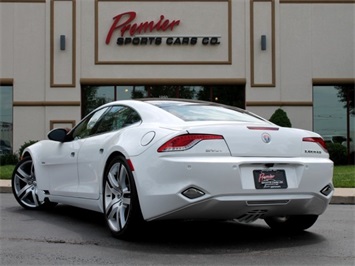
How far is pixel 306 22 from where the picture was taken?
67.3ft

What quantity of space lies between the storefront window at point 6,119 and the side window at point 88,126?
1458cm

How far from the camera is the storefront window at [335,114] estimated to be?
68.6 feet

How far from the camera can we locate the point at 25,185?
780 cm

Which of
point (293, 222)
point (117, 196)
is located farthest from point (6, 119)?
point (293, 222)

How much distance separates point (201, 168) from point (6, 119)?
1742 centimetres

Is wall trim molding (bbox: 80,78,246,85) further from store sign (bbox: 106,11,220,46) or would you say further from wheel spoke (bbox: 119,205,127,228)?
→ wheel spoke (bbox: 119,205,127,228)

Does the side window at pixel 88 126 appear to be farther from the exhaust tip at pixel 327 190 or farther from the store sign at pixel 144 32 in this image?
the store sign at pixel 144 32

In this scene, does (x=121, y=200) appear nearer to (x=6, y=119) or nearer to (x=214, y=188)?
(x=214, y=188)

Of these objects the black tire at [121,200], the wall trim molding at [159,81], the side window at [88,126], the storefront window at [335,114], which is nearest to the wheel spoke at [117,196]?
the black tire at [121,200]

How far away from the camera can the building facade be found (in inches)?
796

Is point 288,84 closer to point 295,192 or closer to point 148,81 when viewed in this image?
point 148,81

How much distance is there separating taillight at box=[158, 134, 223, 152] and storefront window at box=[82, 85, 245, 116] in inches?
620

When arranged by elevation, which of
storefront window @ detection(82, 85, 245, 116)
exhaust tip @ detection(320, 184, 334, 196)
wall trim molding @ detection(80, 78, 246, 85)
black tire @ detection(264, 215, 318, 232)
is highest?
wall trim molding @ detection(80, 78, 246, 85)

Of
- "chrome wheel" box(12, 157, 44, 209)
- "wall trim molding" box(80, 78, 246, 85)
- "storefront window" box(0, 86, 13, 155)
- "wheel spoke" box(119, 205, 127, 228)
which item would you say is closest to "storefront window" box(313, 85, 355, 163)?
"wall trim molding" box(80, 78, 246, 85)
